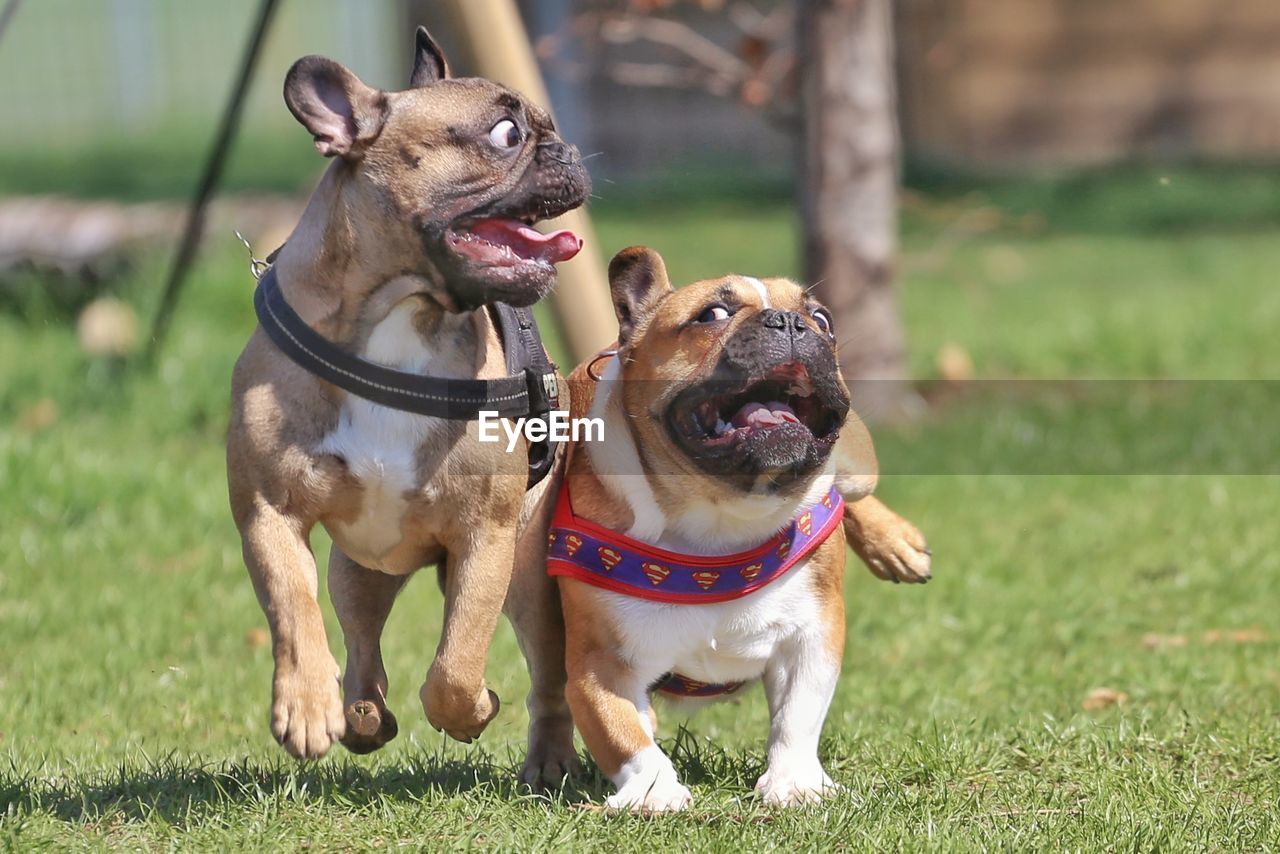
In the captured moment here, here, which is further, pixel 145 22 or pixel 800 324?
pixel 145 22

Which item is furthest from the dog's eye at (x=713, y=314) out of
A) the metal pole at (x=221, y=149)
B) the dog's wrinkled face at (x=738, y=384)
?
the metal pole at (x=221, y=149)

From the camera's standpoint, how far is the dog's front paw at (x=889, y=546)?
14.1 feet

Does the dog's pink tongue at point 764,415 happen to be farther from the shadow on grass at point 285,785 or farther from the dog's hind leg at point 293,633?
the dog's hind leg at point 293,633

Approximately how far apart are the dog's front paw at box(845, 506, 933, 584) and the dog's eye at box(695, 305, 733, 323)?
68cm

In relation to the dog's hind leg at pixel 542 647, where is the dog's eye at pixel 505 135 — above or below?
above

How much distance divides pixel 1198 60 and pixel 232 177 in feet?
35.2

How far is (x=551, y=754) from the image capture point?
4.18 metres

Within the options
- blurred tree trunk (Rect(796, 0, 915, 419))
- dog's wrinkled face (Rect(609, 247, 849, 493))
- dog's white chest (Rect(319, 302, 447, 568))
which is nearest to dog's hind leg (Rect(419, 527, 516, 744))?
dog's white chest (Rect(319, 302, 447, 568))

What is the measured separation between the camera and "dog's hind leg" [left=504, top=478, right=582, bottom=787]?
4090 millimetres

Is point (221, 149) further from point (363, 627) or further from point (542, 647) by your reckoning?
point (542, 647)

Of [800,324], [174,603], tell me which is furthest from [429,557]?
[174,603]

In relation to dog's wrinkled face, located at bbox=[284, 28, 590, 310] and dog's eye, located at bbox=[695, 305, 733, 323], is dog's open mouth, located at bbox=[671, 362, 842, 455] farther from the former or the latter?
dog's wrinkled face, located at bbox=[284, 28, 590, 310]

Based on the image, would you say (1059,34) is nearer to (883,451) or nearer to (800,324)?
(883,451)

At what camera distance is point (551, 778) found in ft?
13.6
